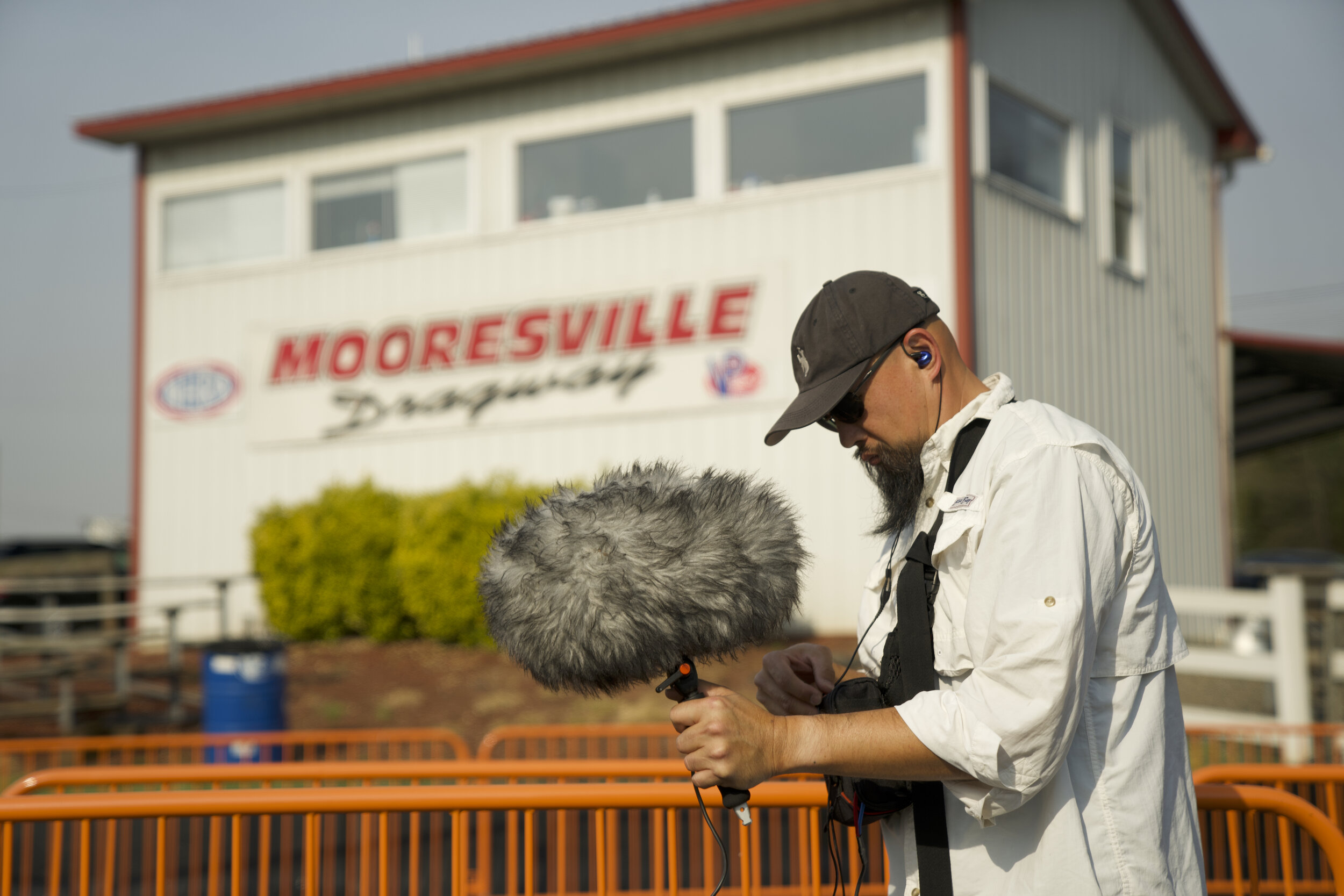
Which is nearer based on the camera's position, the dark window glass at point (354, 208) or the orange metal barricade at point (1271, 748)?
the orange metal barricade at point (1271, 748)

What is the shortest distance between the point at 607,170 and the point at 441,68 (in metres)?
2.66

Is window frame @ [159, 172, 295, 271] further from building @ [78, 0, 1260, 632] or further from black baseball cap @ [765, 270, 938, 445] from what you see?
black baseball cap @ [765, 270, 938, 445]

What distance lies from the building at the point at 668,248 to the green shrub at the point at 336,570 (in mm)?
974

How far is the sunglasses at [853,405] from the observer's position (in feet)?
6.09

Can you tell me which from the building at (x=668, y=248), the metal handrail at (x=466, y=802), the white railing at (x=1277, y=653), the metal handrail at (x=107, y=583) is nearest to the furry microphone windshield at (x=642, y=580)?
the metal handrail at (x=466, y=802)

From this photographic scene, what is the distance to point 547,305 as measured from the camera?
46.1 feet

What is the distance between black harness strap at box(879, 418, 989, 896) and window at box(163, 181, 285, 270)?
15454 millimetres

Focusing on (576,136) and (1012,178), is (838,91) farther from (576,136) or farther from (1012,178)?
(576,136)

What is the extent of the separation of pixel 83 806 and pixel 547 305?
38.3 ft

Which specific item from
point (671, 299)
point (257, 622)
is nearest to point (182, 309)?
point (257, 622)

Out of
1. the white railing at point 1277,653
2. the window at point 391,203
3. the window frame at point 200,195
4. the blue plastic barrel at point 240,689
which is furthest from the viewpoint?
the window frame at point 200,195

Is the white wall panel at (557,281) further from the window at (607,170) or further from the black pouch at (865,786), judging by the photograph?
the black pouch at (865,786)

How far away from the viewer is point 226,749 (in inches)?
296

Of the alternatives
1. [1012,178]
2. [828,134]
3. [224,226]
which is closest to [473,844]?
[828,134]
